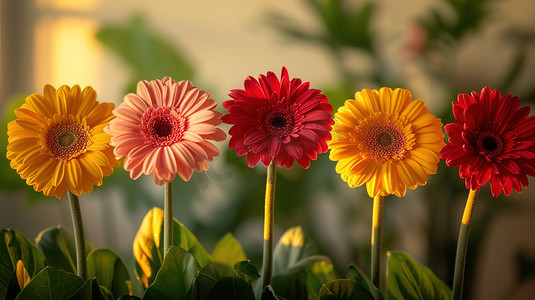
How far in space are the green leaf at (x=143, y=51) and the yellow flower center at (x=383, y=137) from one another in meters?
0.96

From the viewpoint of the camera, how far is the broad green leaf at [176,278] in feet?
1.35

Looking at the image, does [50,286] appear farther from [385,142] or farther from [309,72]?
[309,72]

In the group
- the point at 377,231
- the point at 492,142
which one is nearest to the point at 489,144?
the point at 492,142

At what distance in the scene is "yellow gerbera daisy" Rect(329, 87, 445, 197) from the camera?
0.41 meters

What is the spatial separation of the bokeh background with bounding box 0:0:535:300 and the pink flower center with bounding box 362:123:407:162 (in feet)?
2.60

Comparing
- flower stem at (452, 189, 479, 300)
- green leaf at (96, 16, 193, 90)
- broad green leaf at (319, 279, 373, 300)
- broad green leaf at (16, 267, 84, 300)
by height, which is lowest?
broad green leaf at (16, 267, 84, 300)

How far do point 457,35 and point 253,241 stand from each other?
778 mm

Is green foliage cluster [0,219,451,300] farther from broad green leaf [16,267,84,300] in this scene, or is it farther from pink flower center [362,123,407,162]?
pink flower center [362,123,407,162]

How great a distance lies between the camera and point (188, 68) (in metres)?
1.32

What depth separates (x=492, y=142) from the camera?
0.40 meters

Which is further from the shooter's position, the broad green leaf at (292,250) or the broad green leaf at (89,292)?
the broad green leaf at (292,250)

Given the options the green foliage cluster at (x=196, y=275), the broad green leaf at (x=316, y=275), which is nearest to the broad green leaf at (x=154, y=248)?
the green foliage cluster at (x=196, y=275)

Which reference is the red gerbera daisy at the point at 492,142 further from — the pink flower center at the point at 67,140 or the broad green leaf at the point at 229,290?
the pink flower center at the point at 67,140

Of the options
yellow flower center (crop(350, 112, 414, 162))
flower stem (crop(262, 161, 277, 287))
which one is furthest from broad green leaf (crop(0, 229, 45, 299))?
yellow flower center (crop(350, 112, 414, 162))
